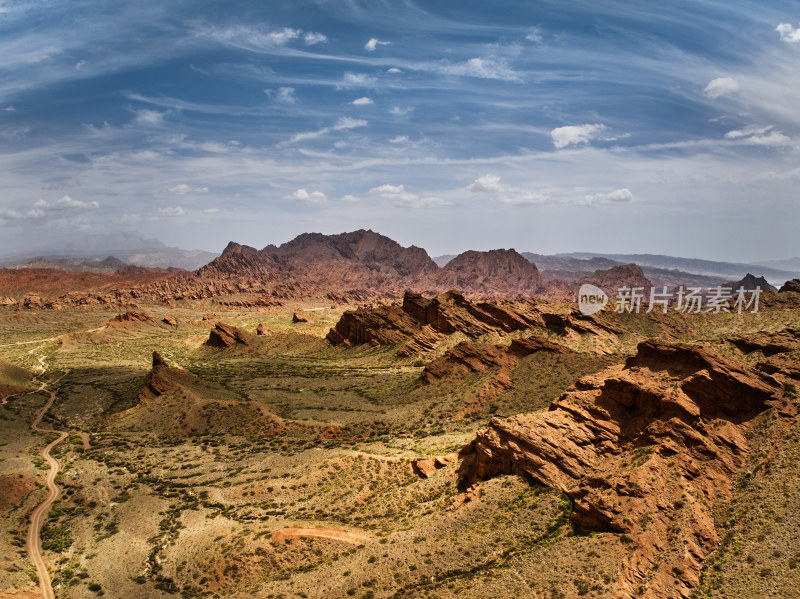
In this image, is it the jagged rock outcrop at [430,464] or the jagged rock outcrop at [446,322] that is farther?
the jagged rock outcrop at [446,322]

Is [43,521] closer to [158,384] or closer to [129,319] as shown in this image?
[158,384]

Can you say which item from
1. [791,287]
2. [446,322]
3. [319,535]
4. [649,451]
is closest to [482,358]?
[446,322]

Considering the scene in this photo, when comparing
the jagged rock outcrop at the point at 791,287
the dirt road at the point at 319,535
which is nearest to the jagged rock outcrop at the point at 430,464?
the dirt road at the point at 319,535

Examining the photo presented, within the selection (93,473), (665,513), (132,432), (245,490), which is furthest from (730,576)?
(132,432)

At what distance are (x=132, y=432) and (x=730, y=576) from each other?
218ft

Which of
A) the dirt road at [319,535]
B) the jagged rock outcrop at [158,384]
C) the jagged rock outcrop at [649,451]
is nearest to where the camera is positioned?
the jagged rock outcrop at [649,451]

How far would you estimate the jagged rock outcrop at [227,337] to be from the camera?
5374 inches

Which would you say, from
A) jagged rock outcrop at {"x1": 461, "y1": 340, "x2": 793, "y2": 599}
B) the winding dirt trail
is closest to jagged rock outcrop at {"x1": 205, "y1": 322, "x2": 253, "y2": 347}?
the winding dirt trail

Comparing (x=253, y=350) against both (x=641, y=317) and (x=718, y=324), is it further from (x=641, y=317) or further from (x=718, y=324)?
(x=718, y=324)

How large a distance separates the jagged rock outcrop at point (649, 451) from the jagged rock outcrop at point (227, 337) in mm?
107452

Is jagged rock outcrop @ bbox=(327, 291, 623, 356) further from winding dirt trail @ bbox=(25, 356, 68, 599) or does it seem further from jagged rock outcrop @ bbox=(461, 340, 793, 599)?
winding dirt trail @ bbox=(25, 356, 68, 599)

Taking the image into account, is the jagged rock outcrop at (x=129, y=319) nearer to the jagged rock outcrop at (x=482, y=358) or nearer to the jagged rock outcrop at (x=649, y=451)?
the jagged rock outcrop at (x=482, y=358)

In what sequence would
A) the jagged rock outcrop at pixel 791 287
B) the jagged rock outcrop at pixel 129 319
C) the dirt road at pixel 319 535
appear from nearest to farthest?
1. the dirt road at pixel 319 535
2. the jagged rock outcrop at pixel 791 287
3. the jagged rock outcrop at pixel 129 319

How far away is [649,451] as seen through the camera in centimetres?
3181
